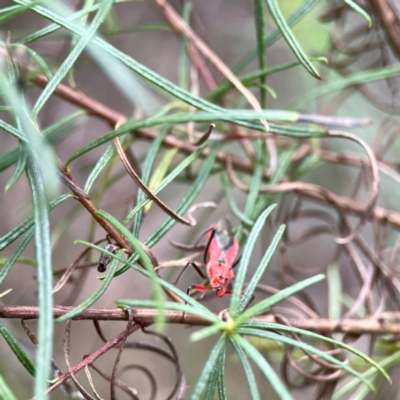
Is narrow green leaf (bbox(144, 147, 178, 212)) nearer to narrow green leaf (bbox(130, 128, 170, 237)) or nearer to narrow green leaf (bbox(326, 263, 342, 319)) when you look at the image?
narrow green leaf (bbox(130, 128, 170, 237))

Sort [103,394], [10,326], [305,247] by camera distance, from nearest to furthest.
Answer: [10,326], [103,394], [305,247]

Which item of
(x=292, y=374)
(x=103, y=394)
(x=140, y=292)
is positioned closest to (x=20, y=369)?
(x=103, y=394)

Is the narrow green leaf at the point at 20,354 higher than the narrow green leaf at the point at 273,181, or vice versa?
the narrow green leaf at the point at 273,181

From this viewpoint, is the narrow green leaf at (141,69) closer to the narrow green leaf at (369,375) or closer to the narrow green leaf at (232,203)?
the narrow green leaf at (232,203)

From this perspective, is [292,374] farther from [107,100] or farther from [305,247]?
[107,100]

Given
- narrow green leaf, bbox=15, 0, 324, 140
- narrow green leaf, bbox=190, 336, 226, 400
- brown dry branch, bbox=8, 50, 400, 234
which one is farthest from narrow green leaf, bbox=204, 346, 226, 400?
brown dry branch, bbox=8, 50, 400, 234

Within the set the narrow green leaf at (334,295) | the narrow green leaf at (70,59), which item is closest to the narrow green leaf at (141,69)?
the narrow green leaf at (70,59)
